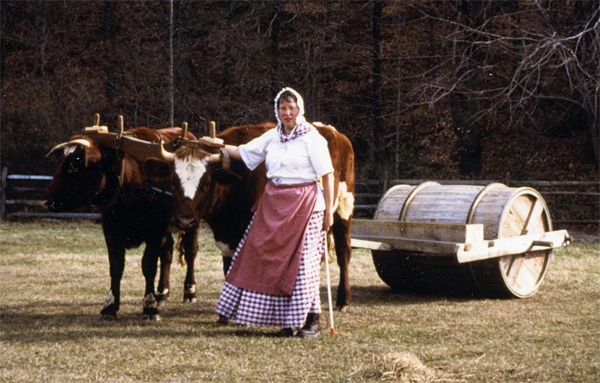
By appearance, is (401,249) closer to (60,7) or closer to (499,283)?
(499,283)

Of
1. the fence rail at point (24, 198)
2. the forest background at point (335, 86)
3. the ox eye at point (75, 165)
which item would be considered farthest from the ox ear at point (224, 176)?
the forest background at point (335, 86)

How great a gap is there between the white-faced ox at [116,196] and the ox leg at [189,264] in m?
1.10

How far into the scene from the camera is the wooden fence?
20.3 meters

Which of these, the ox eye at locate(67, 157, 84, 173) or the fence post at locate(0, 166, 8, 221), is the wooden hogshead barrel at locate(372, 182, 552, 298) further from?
the fence post at locate(0, 166, 8, 221)

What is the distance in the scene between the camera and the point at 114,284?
7672mm

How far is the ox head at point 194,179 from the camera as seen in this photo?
6953 mm

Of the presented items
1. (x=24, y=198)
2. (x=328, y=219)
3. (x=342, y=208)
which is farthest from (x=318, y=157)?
(x=24, y=198)

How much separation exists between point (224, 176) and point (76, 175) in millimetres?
1394

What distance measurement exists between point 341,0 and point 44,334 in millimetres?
18872

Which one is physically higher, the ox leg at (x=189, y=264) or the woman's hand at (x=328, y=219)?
the woman's hand at (x=328, y=219)

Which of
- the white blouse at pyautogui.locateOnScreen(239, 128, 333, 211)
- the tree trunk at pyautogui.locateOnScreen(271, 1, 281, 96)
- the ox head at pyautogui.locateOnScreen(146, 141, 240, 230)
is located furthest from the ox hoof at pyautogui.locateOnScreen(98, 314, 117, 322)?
the tree trunk at pyautogui.locateOnScreen(271, 1, 281, 96)

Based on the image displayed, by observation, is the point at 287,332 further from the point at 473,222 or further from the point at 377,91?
the point at 377,91

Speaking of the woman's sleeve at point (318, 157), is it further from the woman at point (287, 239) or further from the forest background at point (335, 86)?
the forest background at point (335, 86)

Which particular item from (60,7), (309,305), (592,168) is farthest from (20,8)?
(309,305)
